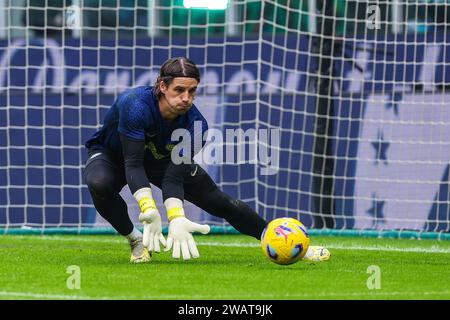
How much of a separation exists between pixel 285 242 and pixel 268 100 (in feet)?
17.7

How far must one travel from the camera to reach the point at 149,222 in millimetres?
7820

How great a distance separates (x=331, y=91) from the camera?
13164 millimetres

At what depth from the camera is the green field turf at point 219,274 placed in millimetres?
6570

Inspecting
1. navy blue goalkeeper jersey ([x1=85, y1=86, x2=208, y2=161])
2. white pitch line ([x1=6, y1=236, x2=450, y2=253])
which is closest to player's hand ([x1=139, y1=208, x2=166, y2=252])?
navy blue goalkeeper jersey ([x1=85, y1=86, x2=208, y2=161])

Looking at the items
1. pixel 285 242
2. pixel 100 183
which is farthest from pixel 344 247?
pixel 100 183

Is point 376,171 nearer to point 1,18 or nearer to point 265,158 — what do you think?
point 265,158

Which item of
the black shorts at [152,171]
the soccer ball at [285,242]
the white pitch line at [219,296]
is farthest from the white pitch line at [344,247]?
the white pitch line at [219,296]

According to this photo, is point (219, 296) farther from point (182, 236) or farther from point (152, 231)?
point (152, 231)

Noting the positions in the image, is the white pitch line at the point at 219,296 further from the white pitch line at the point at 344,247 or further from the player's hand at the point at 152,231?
the white pitch line at the point at 344,247

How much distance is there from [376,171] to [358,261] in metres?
4.19

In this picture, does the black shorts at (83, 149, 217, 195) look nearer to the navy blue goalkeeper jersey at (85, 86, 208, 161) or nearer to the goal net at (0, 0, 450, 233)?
the navy blue goalkeeper jersey at (85, 86, 208, 161)

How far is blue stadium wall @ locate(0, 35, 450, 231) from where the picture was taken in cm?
1311

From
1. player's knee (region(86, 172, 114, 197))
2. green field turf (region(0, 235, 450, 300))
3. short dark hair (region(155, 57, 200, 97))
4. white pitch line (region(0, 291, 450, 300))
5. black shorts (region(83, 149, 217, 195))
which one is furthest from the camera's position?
black shorts (region(83, 149, 217, 195))

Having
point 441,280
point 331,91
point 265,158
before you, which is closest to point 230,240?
point 265,158
